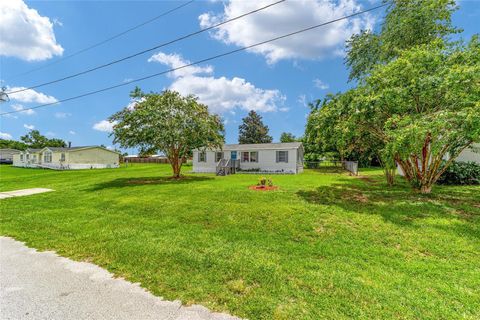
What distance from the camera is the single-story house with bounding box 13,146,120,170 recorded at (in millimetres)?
30906

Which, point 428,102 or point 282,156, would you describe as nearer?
point 428,102

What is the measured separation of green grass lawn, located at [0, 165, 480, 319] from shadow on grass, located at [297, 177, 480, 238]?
0.12ft

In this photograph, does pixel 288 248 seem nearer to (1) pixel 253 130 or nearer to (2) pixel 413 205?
(2) pixel 413 205

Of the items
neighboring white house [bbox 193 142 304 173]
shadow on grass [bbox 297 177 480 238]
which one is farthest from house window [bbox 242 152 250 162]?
shadow on grass [bbox 297 177 480 238]

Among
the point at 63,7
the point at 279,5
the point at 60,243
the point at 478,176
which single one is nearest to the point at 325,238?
the point at 60,243

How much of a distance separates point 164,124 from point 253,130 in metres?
36.7

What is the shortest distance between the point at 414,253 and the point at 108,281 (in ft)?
16.8

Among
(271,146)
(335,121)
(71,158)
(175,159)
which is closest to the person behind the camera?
(335,121)

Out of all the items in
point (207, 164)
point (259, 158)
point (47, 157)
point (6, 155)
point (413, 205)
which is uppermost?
point (6, 155)

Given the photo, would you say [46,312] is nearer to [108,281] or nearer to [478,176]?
[108,281]

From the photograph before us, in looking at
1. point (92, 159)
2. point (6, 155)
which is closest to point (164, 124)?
point (92, 159)

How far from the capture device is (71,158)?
30.8m

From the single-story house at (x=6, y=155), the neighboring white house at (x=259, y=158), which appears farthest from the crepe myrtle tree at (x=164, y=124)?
the single-story house at (x=6, y=155)

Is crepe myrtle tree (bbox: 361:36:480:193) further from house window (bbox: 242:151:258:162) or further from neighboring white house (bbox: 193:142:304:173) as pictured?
house window (bbox: 242:151:258:162)
